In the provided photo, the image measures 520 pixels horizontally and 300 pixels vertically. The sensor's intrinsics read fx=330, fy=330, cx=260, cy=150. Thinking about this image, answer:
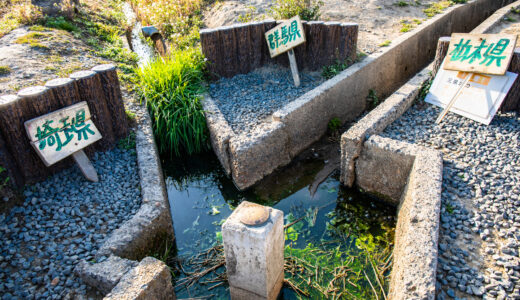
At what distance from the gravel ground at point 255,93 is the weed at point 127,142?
1338 millimetres

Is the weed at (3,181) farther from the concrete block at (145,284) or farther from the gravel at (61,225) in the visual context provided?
the concrete block at (145,284)

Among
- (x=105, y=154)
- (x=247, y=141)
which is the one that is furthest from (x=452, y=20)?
(x=105, y=154)

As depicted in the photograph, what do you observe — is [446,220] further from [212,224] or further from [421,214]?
[212,224]

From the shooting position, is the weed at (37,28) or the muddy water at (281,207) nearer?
the muddy water at (281,207)

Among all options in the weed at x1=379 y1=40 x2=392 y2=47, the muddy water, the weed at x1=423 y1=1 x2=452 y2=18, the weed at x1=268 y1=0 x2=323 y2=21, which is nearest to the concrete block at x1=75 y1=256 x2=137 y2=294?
the muddy water

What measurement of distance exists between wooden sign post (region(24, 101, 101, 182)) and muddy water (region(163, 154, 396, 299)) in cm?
123

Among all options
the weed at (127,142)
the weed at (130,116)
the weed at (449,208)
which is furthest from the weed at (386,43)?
the weed at (127,142)

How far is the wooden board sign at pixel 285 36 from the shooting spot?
519cm

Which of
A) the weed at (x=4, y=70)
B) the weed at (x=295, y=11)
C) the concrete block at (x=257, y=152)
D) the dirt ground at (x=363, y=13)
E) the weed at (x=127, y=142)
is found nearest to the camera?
the concrete block at (x=257, y=152)

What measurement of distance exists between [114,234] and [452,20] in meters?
8.26

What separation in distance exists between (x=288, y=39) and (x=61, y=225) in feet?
13.4

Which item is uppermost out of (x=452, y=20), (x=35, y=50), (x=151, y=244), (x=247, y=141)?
(x=35, y=50)

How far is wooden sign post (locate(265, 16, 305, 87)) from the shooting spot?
520 cm

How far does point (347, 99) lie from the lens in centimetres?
532
